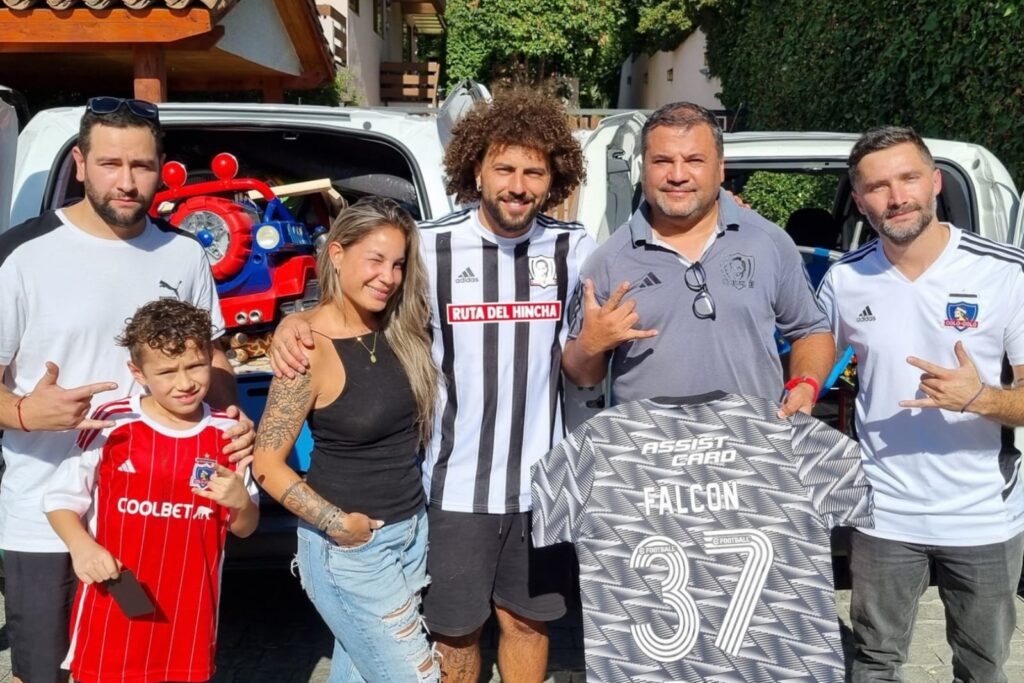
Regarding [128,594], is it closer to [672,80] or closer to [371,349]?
[371,349]

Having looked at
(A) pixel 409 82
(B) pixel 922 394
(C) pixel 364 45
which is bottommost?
(B) pixel 922 394

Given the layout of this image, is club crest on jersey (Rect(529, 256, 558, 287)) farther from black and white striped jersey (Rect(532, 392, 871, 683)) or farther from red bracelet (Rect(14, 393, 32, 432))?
red bracelet (Rect(14, 393, 32, 432))

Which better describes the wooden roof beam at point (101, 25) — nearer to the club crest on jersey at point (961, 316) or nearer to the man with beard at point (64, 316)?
the man with beard at point (64, 316)

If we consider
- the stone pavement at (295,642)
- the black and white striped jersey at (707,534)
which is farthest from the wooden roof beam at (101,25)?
the black and white striped jersey at (707,534)

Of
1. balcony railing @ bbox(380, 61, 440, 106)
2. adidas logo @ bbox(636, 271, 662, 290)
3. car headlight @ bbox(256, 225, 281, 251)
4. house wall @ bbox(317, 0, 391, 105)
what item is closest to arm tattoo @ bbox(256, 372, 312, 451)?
adidas logo @ bbox(636, 271, 662, 290)

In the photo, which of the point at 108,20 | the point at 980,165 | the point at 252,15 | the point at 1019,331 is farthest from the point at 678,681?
the point at 252,15

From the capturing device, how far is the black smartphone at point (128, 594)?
2596 millimetres

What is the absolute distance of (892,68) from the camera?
28.7 feet

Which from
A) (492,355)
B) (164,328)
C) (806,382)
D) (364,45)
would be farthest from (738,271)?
(364,45)

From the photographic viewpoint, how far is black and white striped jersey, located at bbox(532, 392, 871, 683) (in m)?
→ 2.52

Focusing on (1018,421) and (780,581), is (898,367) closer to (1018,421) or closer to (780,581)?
(1018,421)

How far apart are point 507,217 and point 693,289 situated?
1.88 feet

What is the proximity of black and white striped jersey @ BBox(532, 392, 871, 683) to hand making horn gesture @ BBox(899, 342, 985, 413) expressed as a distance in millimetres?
257

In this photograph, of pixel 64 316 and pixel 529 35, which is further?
pixel 529 35
